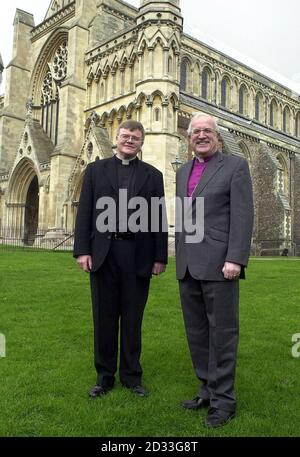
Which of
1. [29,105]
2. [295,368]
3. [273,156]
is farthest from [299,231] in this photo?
[295,368]

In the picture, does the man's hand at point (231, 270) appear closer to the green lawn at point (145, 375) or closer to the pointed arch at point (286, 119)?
the green lawn at point (145, 375)

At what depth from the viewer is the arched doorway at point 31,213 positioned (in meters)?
32.0

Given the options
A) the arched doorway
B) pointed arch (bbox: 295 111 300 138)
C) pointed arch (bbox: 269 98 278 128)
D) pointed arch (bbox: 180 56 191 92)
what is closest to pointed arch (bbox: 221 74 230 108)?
pointed arch (bbox: 180 56 191 92)

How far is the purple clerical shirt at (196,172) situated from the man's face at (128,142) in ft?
2.02

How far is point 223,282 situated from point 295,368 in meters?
1.81

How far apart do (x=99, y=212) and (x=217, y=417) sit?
210 cm

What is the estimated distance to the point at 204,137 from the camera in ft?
12.8

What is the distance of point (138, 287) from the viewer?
14.4 ft

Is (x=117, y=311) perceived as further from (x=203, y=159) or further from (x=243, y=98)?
(x=243, y=98)

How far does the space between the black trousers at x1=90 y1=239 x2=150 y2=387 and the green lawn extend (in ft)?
0.71

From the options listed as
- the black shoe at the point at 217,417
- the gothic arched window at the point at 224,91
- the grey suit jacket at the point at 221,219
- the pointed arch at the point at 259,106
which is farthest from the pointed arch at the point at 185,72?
the black shoe at the point at 217,417

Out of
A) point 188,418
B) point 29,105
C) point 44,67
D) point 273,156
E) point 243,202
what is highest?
point 44,67

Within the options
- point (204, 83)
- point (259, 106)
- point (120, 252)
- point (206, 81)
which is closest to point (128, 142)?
point (120, 252)

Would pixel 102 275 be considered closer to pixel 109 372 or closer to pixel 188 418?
pixel 109 372
